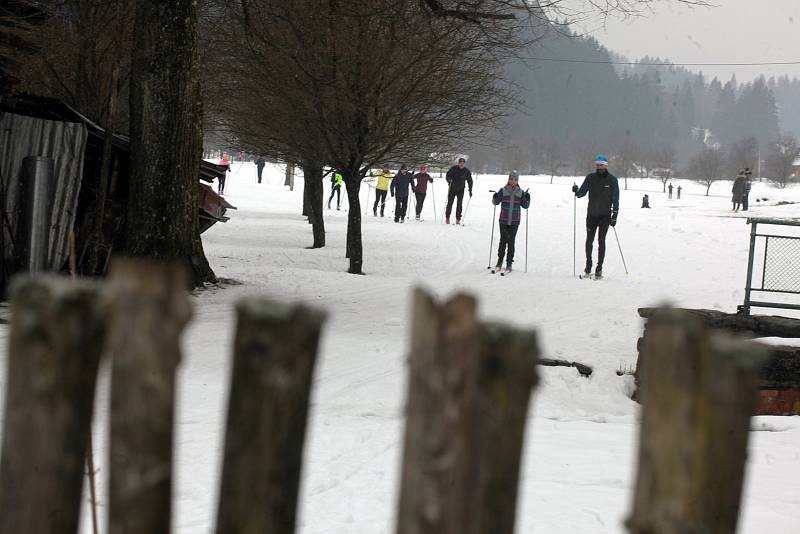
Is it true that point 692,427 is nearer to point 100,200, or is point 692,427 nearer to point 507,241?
point 100,200

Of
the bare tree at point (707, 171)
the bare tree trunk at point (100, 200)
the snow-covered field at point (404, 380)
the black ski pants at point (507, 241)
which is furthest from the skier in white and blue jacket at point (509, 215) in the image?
the bare tree at point (707, 171)

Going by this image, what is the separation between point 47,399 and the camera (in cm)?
149

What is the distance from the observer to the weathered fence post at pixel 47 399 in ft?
4.80

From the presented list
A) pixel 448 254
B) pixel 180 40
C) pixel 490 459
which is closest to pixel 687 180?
pixel 448 254

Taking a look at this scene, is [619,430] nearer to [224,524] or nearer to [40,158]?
[224,524]

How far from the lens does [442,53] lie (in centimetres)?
1373

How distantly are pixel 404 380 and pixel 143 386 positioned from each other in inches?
170

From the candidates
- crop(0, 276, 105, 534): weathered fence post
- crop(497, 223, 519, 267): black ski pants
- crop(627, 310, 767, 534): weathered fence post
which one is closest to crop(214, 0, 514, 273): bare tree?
crop(497, 223, 519, 267): black ski pants

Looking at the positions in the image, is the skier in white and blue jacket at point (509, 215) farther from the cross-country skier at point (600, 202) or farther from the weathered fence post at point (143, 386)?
the weathered fence post at point (143, 386)

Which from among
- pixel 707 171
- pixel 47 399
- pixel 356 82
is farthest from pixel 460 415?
pixel 707 171

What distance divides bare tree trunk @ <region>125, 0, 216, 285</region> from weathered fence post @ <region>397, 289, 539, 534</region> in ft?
30.7

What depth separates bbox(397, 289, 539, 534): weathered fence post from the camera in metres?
1.45

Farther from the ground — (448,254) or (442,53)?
(442,53)

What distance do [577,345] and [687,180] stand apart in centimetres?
10863
